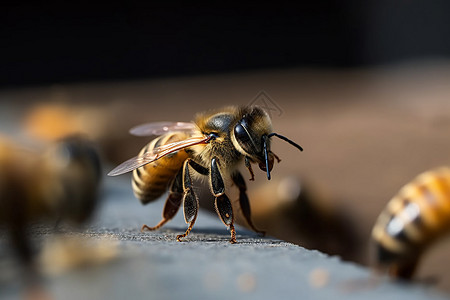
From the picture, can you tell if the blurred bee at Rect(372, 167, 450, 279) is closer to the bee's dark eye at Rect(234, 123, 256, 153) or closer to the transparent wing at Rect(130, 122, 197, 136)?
the bee's dark eye at Rect(234, 123, 256, 153)

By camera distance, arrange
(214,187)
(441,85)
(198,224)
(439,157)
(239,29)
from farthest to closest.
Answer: (239,29) → (441,85) → (439,157) → (198,224) → (214,187)

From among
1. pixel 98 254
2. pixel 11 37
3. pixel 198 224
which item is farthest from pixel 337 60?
pixel 98 254

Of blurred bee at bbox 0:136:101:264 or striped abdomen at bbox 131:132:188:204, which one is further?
striped abdomen at bbox 131:132:188:204

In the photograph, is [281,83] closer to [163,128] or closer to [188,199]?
[163,128]

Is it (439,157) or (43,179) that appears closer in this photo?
(43,179)

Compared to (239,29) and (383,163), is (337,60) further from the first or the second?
(383,163)

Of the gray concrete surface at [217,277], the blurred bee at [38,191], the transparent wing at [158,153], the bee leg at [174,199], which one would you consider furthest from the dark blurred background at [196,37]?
the gray concrete surface at [217,277]

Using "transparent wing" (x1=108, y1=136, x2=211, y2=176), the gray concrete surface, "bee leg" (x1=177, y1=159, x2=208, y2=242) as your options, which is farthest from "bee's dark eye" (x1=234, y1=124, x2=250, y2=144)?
the gray concrete surface
